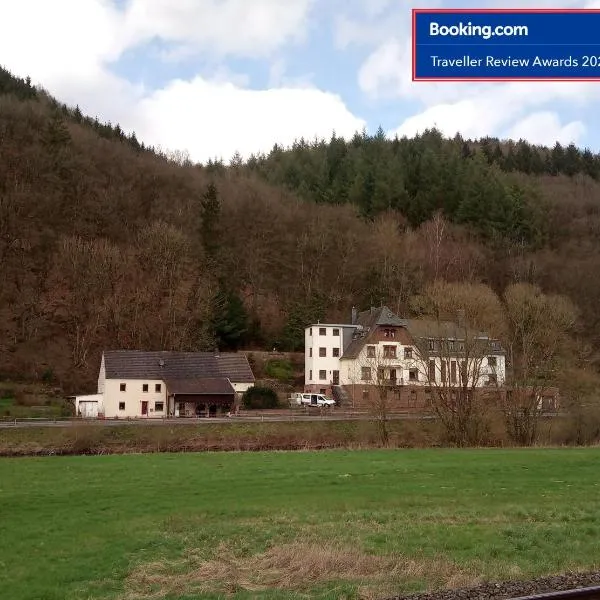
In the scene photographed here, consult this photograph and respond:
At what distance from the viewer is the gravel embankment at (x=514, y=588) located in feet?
27.0

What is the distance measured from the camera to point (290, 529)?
1308 cm

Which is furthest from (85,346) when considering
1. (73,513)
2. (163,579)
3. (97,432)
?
(163,579)

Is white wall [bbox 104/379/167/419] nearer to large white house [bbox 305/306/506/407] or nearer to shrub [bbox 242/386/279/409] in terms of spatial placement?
shrub [bbox 242/386/279/409]

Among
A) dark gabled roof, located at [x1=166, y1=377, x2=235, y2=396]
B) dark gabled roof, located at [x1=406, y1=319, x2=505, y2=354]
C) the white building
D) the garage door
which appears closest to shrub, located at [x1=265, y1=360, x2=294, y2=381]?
the white building

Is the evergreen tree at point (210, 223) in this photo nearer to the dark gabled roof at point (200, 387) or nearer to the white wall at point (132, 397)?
the dark gabled roof at point (200, 387)

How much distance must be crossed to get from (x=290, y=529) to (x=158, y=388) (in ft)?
141

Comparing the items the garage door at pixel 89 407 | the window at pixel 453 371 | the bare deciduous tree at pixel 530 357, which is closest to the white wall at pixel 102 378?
the garage door at pixel 89 407

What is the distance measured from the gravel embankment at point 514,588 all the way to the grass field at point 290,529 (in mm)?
598

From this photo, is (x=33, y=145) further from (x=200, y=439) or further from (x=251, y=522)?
(x=251, y=522)

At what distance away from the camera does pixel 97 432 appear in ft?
124

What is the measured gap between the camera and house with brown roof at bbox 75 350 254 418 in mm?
52719

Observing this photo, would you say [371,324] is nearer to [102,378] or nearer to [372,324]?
[372,324]

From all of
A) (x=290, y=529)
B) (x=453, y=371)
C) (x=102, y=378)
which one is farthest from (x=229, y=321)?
(x=290, y=529)

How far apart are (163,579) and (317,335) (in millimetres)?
54327
